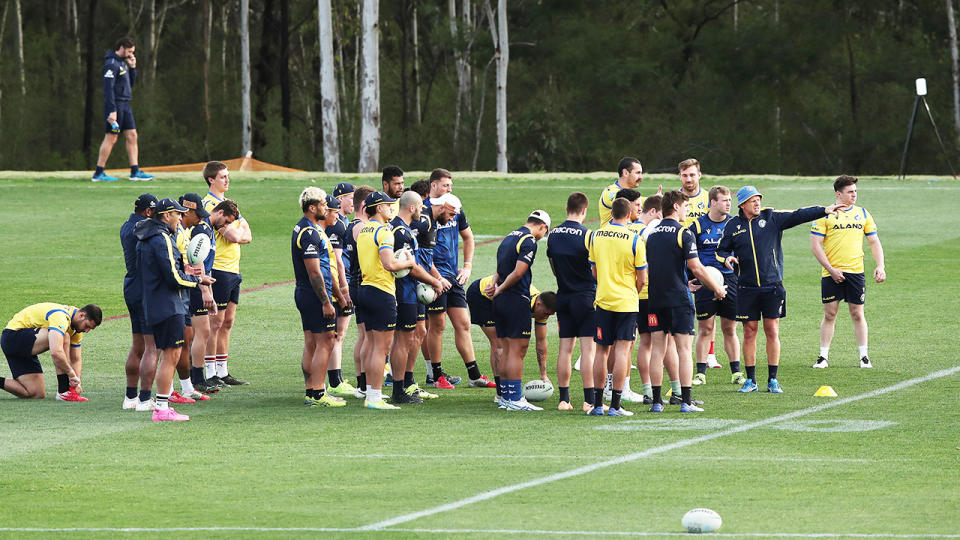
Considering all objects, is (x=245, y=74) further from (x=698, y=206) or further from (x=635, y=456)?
(x=635, y=456)

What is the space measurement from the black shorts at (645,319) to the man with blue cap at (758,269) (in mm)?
1550

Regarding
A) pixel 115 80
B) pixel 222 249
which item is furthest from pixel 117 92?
pixel 222 249

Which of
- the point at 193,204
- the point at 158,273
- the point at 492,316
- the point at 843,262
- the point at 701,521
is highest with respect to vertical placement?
the point at 193,204

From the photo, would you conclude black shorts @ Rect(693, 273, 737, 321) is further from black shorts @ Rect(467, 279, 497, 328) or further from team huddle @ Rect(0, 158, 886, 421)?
black shorts @ Rect(467, 279, 497, 328)

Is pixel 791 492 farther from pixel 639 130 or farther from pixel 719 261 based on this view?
pixel 639 130

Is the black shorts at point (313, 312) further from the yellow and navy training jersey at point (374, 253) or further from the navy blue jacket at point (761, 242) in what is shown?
the navy blue jacket at point (761, 242)

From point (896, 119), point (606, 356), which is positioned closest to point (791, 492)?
point (606, 356)

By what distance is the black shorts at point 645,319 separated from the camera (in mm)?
13250

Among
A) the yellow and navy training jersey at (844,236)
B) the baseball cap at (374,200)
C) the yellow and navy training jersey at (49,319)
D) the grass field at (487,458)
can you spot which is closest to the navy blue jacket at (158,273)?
the grass field at (487,458)

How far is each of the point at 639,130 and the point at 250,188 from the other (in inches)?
1098

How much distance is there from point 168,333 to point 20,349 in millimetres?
2113

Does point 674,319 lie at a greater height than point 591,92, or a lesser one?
lesser

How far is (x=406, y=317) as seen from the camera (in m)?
13.6

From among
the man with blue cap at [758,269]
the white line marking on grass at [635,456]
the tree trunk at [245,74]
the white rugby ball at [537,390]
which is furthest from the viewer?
the tree trunk at [245,74]
